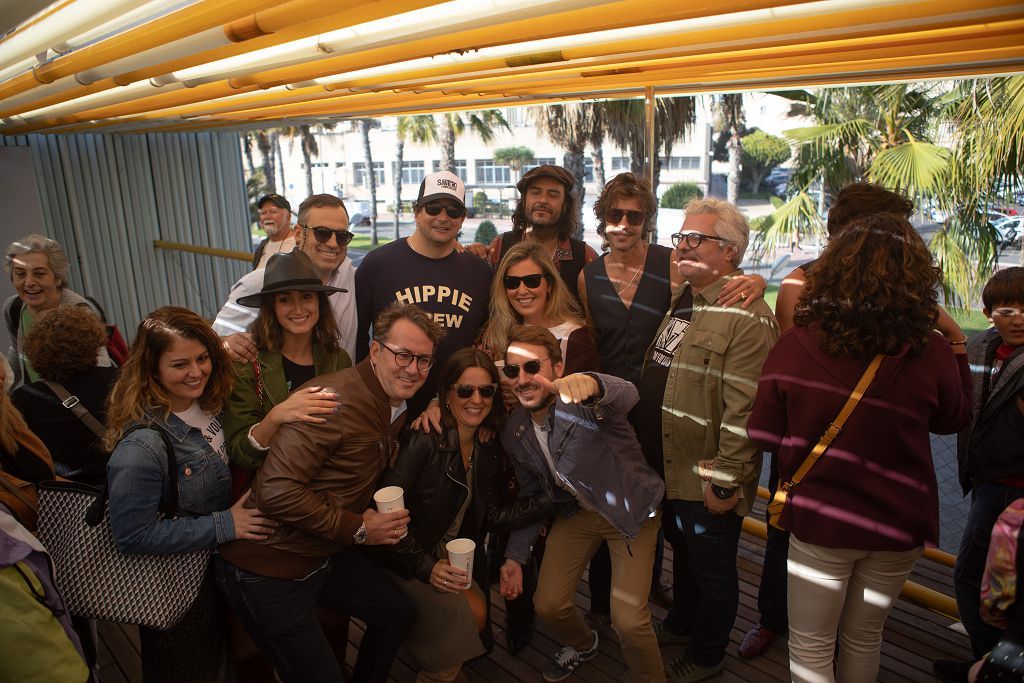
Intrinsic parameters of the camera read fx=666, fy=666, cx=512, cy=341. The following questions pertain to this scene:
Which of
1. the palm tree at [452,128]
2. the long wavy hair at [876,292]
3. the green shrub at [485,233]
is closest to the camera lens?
the long wavy hair at [876,292]

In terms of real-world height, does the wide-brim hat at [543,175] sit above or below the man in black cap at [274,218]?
above

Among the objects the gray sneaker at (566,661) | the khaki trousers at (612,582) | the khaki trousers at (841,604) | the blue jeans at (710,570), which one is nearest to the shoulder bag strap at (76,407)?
the khaki trousers at (612,582)

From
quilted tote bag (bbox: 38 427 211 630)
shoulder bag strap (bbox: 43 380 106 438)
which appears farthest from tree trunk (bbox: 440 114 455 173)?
quilted tote bag (bbox: 38 427 211 630)

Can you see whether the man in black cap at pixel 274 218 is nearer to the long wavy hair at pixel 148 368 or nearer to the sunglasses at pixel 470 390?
the long wavy hair at pixel 148 368

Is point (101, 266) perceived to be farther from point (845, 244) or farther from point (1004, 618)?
point (1004, 618)

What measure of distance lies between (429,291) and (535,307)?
508 millimetres

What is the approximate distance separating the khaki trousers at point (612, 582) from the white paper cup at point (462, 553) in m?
0.40

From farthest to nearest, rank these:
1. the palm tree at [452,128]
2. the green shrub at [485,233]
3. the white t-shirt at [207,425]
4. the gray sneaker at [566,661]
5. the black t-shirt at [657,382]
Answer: the green shrub at [485,233] < the palm tree at [452,128] < the gray sneaker at [566,661] < the black t-shirt at [657,382] < the white t-shirt at [207,425]

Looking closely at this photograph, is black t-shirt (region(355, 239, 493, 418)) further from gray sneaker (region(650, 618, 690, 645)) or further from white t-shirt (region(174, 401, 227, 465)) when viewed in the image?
gray sneaker (region(650, 618, 690, 645))

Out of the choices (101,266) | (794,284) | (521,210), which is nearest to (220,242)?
(101,266)

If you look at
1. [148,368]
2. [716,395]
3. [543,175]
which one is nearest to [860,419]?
[716,395]

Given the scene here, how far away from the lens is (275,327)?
258cm

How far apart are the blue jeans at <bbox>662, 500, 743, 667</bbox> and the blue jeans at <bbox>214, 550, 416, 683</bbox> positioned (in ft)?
3.67

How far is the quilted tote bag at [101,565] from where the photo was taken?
201 cm
